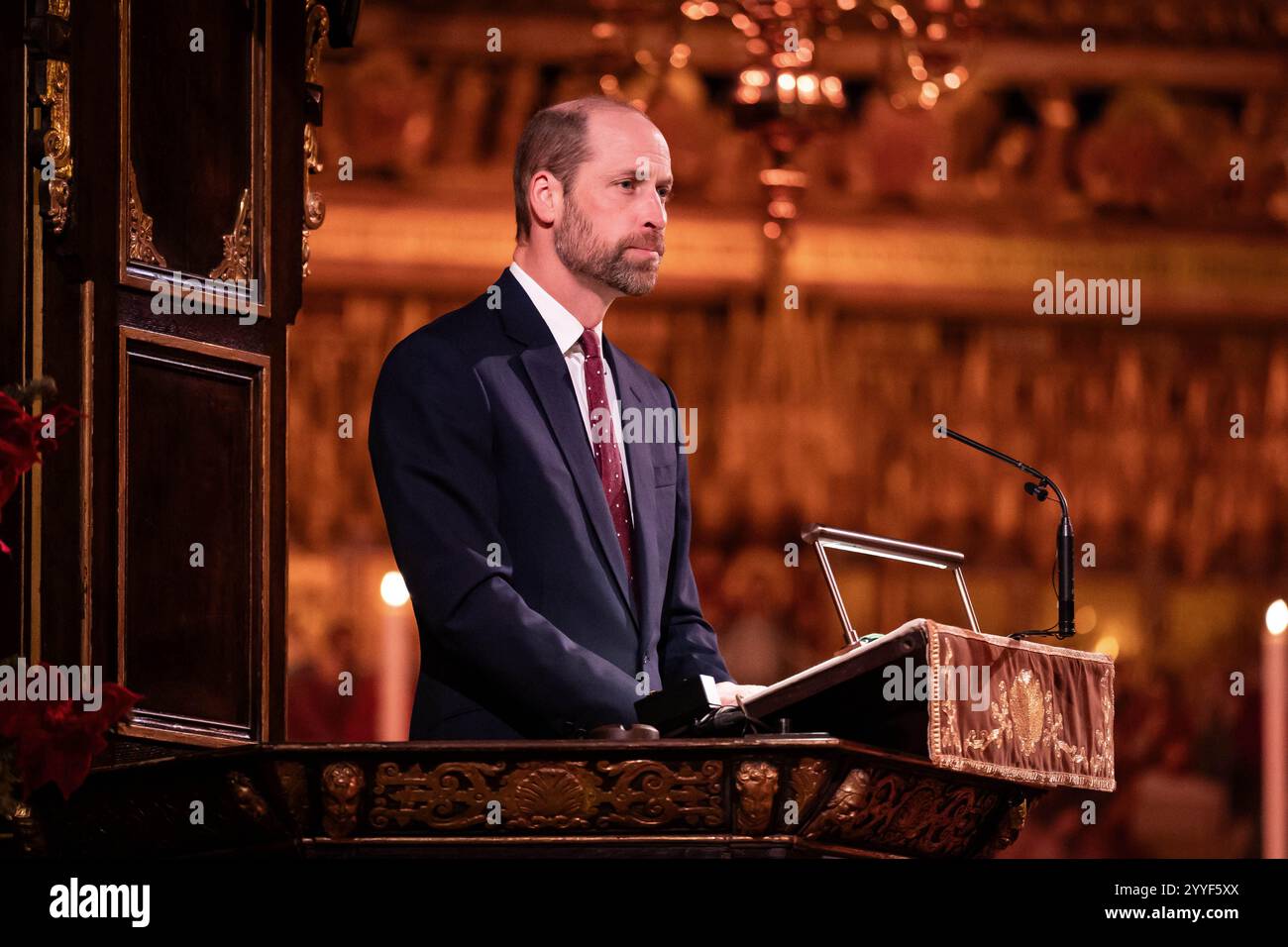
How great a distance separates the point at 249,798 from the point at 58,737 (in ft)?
1.14

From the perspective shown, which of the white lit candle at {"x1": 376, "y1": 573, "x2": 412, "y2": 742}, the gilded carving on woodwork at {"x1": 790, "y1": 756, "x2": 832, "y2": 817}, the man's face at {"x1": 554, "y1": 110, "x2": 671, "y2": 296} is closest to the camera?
the gilded carving on woodwork at {"x1": 790, "y1": 756, "x2": 832, "y2": 817}

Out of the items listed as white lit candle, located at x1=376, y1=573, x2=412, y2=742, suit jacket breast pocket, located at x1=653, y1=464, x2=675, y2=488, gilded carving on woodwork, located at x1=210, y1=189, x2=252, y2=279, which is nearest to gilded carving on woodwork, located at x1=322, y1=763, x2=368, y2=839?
suit jacket breast pocket, located at x1=653, y1=464, x2=675, y2=488

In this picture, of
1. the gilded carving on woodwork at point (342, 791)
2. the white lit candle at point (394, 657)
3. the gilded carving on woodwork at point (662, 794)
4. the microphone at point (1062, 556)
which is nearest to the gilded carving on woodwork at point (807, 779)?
the gilded carving on woodwork at point (662, 794)

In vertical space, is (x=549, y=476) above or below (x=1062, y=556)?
above

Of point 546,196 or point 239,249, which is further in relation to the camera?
point 239,249

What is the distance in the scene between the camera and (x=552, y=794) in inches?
156

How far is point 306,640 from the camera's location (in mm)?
10695

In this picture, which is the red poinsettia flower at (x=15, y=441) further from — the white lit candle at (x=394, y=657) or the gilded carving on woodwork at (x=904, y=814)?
the white lit candle at (x=394, y=657)

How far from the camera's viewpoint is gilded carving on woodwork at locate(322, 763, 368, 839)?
3.97 m

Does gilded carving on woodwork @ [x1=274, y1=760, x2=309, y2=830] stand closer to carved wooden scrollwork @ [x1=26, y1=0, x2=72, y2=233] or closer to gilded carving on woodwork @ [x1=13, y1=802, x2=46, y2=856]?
gilded carving on woodwork @ [x1=13, y1=802, x2=46, y2=856]

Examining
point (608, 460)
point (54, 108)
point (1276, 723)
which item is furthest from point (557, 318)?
point (1276, 723)

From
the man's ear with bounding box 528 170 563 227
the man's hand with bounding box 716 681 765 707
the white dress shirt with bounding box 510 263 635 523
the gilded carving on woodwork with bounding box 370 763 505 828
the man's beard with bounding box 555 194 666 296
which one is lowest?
the gilded carving on woodwork with bounding box 370 763 505 828

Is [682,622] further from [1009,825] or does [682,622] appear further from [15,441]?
[15,441]

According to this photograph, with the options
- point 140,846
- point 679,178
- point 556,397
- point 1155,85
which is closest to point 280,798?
point 140,846
